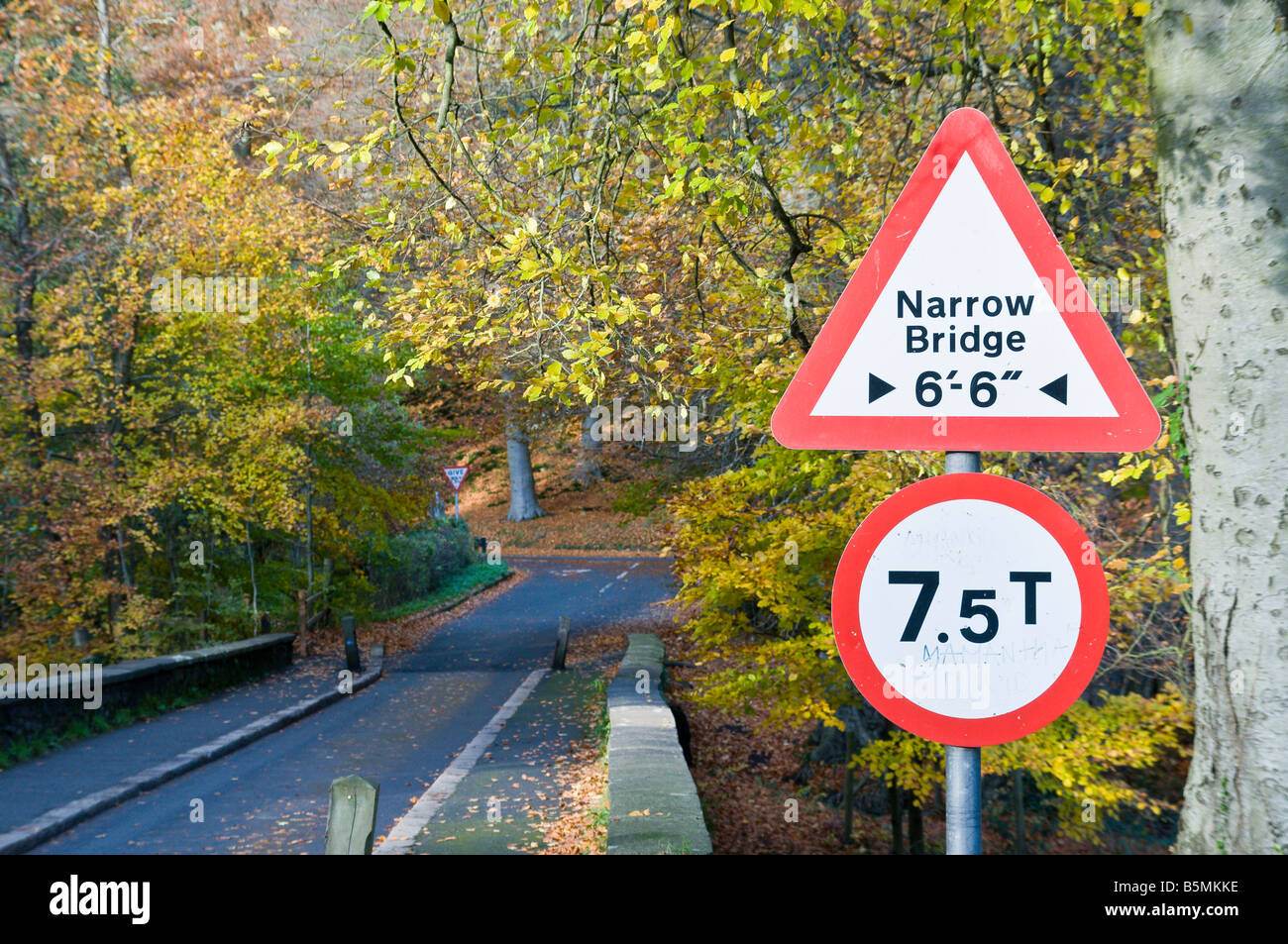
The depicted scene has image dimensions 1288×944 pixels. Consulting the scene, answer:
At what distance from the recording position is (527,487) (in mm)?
46062

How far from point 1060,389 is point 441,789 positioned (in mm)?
8057

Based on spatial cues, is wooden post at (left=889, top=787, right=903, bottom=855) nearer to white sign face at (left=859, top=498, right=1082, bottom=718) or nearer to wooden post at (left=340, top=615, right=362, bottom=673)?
white sign face at (left=859, top=498, right=1082, bottom=718)

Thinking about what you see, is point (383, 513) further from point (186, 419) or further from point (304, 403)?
point (186, 419)

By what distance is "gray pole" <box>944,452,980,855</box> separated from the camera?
203cm

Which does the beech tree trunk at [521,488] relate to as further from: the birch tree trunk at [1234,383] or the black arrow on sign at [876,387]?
the black arrow on sign at [876,387]

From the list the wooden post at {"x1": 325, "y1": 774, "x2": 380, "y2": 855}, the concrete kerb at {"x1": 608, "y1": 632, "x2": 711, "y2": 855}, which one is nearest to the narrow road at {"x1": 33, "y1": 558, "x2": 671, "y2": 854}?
the concrete kerb at {"x1": 608, "y1": 632, "x2": 711, "y2": 855}

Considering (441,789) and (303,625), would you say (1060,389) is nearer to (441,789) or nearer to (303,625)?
(441,789)

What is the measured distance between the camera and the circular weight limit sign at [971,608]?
2.03m

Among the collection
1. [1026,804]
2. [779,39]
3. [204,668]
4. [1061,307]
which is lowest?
[1026,804]

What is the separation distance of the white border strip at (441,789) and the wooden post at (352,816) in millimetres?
991

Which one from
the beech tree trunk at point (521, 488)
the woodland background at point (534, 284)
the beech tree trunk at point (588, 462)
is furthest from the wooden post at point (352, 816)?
the beech tree trunk at point (521, 488)

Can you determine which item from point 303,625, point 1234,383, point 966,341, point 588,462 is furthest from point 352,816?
point 588,462
